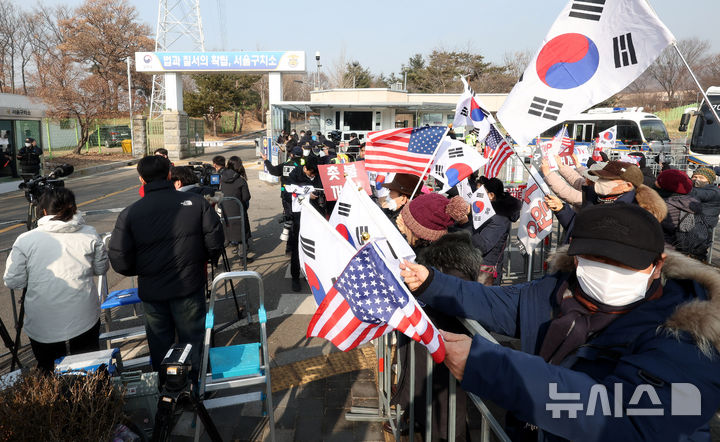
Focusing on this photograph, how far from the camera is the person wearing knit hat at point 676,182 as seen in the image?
5488 millimetres

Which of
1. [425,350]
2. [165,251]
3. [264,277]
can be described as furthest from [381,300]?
[264,277]

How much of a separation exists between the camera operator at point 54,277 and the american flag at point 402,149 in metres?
2.91

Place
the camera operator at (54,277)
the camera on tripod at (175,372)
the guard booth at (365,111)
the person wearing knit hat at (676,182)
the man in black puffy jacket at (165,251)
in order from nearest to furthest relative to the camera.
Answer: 1. the camera on tripod at (175,372)
2. the camera operator at (54,277)
3. the man in black puffy jacket at (165,251)
4. the person wearing knit hat at (676,182)
5. the guard booth at (365,111)

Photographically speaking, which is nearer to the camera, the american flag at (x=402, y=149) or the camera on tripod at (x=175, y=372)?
the camera on tripod at (x=175, y=372)

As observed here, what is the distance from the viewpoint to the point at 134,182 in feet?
61.0

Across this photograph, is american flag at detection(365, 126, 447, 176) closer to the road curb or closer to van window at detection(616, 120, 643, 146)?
van window at detection(616, 120, 643, 146)

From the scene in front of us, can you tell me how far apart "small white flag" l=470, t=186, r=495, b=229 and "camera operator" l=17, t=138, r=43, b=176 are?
1658cm

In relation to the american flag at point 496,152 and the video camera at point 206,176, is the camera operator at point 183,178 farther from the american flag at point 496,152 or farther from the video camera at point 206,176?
the american flag at point 496,152

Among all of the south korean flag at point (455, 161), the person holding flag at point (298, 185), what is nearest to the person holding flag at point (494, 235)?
the south korean flag at point (455, 161)

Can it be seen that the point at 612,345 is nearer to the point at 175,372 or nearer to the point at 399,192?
the point at 175,372

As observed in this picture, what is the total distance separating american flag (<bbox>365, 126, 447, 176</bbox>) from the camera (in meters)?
4.96

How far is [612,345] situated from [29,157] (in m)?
19.4

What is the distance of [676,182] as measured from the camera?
5543 mm

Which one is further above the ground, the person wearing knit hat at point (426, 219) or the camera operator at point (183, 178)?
the camera operator at point (183, 178)
